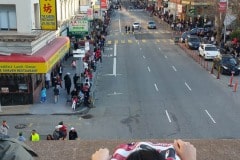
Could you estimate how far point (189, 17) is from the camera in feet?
229

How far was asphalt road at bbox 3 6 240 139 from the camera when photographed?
18.4 metres

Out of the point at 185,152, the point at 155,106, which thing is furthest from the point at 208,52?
the point at 185,152

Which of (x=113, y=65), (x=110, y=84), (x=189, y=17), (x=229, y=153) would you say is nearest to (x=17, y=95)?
(x=110, y=84)

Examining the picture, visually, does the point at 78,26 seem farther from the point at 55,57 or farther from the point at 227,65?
the point at 227,65

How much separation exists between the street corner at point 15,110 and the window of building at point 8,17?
472 cm

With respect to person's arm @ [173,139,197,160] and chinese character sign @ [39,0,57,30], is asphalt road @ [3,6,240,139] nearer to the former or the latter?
chinese character sign @ [39,0,57,30]

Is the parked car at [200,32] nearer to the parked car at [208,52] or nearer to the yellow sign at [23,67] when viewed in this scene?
the parked car at [208,52]

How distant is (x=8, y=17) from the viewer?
23688 millimetres

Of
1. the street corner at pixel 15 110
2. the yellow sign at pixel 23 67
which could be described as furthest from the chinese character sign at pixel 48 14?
the street corner at pixel 15 110

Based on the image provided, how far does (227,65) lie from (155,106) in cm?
1176

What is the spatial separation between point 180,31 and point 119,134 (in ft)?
155

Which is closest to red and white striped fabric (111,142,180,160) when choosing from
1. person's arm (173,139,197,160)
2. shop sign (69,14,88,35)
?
person's arm (173,139,197,160)

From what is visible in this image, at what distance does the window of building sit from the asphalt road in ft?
19.8

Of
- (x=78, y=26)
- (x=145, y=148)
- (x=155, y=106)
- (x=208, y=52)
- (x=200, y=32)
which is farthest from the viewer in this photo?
(x=200, y=32)
